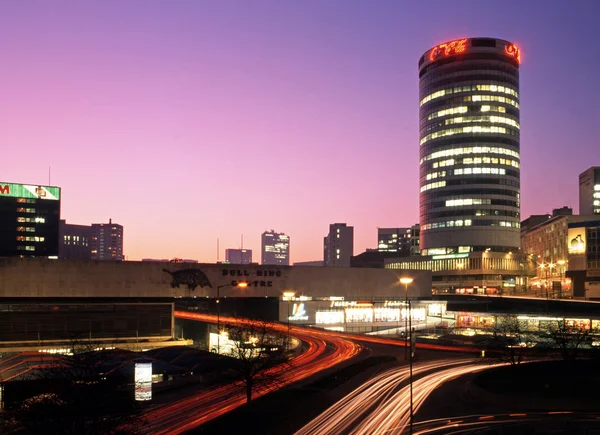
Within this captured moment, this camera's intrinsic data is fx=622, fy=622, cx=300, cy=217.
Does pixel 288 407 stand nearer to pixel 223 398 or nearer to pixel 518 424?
pixel 223 398

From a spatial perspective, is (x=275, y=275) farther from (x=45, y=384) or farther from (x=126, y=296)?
(x=45, y=384)

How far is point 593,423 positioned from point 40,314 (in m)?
66.0

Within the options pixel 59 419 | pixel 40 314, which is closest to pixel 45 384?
pixel 59 419

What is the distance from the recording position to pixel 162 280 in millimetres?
90438

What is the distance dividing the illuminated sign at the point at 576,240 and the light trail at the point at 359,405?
12130 cm

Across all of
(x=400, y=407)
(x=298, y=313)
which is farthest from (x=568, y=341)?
(x=298, y=313)

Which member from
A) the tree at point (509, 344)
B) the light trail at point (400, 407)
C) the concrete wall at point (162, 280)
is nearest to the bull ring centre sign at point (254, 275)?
the concrete wall at point (162, 280)

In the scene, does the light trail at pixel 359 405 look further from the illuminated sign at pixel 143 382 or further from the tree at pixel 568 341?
the tree at pixel 568 341

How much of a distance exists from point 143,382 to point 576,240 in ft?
496

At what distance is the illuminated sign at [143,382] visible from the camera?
49.2 metres

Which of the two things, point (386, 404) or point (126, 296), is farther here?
point (126, 296)

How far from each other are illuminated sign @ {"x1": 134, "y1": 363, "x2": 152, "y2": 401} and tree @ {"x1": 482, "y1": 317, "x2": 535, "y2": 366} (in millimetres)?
34841

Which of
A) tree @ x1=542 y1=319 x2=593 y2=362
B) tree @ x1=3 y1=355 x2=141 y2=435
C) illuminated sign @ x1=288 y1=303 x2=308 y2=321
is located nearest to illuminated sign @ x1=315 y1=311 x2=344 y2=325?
illuminated sign @ x1=288 y1=303 x2=308 y2=321

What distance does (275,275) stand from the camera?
102625 millimetres
